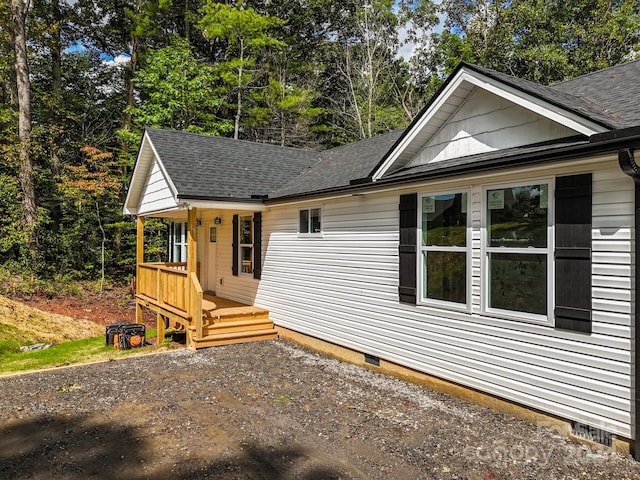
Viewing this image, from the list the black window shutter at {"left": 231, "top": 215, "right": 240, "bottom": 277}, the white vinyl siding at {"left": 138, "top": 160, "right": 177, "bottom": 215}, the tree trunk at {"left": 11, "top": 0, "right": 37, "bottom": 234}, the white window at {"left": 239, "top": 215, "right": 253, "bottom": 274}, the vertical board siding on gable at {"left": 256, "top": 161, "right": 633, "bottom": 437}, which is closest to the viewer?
the vertical board siding on gable at {"left": 256, "top": 161, "right": 633, "bottom": 437}

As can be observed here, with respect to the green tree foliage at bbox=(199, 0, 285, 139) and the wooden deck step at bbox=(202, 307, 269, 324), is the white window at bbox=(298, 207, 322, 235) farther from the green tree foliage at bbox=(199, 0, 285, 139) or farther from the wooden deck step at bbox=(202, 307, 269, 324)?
the green tree foliage at bbox=(199, 0, 285, 139)

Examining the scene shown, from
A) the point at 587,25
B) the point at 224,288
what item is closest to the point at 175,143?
the point at 224,288

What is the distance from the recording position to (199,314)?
8250 mm

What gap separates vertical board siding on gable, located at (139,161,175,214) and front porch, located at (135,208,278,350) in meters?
1.48

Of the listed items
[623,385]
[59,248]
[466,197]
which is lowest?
[623,385]

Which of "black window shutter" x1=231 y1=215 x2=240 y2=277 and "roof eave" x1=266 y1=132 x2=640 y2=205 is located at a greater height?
"roof eave" x1=266 y1=132 x2=640 y2=205

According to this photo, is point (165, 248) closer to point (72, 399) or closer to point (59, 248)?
point (59, 248)

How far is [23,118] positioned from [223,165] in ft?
33.2

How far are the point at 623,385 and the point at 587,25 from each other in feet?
77.6

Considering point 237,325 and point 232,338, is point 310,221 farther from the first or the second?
point 232,338

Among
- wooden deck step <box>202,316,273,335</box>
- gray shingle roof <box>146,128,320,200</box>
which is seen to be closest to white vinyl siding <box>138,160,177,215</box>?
gray shingle roof <box>146,128,320,200</box>

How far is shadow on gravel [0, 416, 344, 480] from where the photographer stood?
372 cm

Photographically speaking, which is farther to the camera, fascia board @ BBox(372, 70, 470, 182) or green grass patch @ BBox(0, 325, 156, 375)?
green grass patch @ BBox(0, 325, 156, 375)

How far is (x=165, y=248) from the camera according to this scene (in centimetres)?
1853
